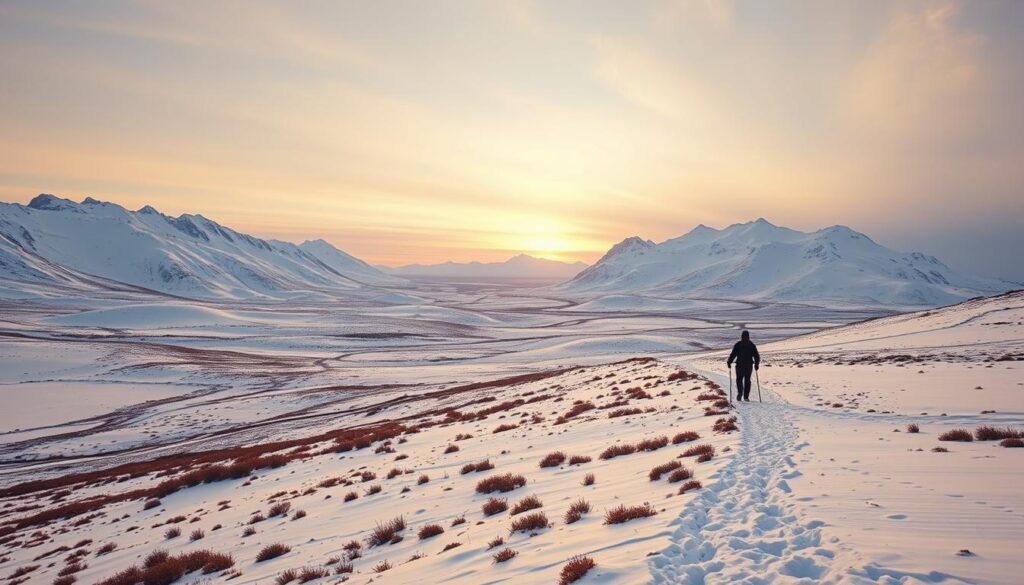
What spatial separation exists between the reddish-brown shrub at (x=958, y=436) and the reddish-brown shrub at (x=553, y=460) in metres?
9.31

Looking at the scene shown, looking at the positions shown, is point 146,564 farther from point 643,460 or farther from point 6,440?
point 6,440

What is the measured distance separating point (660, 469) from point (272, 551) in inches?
354

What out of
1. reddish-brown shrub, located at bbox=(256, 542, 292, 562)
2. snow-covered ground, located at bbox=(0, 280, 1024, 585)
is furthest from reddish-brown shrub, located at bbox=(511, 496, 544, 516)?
reddish-brown shrub, located at bbox=(256, 542, 292, 562)

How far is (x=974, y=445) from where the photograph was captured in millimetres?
11297

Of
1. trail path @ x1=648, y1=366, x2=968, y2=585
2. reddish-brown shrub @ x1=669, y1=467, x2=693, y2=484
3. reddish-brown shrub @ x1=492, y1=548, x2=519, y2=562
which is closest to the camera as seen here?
trail path @ x1=648, y1=366, x2=968, y2=585

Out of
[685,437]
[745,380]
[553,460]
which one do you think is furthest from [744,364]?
[553,460]

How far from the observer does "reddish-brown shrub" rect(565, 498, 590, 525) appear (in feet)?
30.6

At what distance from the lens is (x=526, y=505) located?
1074cm

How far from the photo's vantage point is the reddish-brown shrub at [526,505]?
1060cm

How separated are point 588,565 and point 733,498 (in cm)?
385

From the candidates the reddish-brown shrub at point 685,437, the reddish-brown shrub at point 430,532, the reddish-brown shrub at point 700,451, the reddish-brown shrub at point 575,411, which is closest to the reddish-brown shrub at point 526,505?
the reddish-brown shrub at point 430,532

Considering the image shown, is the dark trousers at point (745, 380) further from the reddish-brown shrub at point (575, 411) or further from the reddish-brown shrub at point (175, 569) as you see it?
the reddish-brown shrub at point (175, 569)

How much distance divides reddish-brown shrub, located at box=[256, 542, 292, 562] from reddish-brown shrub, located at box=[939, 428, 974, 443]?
51.6ft

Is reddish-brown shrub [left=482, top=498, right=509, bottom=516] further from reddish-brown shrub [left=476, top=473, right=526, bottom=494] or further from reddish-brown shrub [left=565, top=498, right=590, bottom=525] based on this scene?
reddish-brown shrub [left=565, top=498, right=590, bottom=525]
